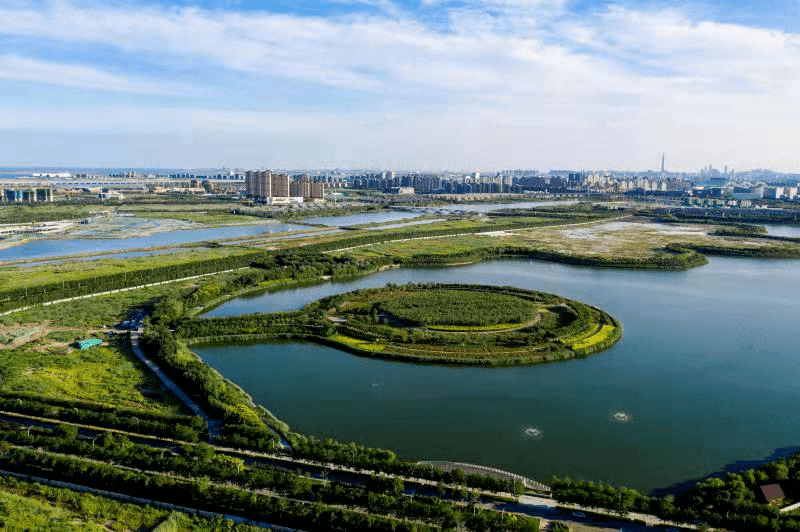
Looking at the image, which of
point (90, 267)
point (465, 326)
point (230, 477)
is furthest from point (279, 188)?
point (230, 477)

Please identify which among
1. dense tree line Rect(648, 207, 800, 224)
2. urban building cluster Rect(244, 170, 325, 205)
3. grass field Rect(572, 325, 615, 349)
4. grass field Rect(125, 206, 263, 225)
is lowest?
grass field Rect(572, 325, 615, 349)

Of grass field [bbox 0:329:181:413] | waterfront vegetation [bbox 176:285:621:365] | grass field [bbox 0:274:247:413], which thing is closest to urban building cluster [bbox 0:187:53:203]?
grass field [bbox 0:274:247:413]

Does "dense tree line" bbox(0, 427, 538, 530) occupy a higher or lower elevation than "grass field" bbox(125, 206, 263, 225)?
lower

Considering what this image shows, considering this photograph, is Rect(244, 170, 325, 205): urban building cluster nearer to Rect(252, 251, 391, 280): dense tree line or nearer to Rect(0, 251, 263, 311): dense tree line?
Rect(252, 251, 391, 280): dense tree line

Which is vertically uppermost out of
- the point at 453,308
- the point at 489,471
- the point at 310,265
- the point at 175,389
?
the point at 310,265

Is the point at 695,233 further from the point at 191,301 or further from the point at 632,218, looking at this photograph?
the point at 191,301

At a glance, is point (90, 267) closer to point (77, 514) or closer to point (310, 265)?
point (310, 265)
